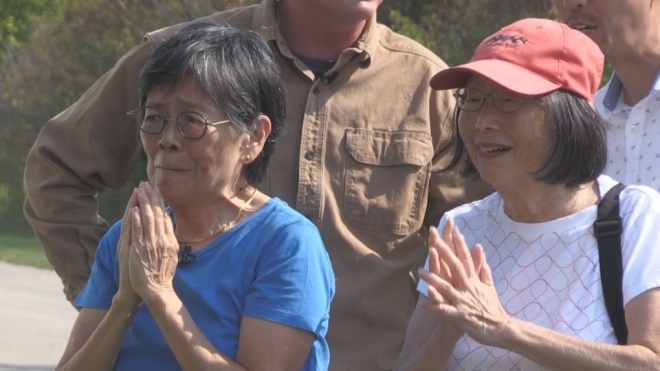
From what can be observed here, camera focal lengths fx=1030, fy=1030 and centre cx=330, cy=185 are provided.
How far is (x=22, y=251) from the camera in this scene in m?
17.2

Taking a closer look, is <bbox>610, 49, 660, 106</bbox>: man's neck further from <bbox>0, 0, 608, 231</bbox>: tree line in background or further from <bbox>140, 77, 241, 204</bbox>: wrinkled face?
<bbox>0, 0, 608, 231</bbox>: tree line in background

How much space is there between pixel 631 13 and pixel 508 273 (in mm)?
1139

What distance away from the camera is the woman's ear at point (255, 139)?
116 inches

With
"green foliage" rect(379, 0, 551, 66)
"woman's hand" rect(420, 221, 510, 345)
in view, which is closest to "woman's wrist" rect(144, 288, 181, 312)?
"woman's hand" rect(420, 221, 510, 345)

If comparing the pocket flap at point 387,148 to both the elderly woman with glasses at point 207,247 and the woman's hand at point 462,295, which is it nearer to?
the elderly woman with glasses at point 207,247

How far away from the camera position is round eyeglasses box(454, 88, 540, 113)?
9.52 feet

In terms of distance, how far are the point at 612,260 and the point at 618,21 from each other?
1098 millimetres

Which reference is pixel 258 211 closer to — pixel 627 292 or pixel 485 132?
pixel 485 132

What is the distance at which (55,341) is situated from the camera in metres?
10.3

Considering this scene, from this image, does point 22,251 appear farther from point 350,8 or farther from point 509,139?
point 509,139

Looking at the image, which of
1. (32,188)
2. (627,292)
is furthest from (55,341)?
(627,292)

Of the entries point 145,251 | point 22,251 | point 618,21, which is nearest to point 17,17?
point 22,251

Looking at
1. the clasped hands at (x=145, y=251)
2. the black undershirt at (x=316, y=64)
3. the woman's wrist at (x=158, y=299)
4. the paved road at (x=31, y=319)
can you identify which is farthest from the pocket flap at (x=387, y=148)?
the paved road at (x=31, y=319)

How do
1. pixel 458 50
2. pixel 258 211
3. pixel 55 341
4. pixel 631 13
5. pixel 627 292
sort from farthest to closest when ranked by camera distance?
pixel 458 50 < pixel 55 341 < pixel 631 13 < pixel 258 211 < pixel 627 292
